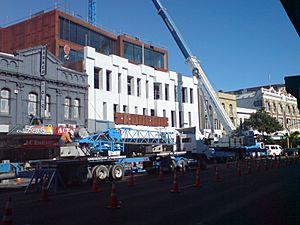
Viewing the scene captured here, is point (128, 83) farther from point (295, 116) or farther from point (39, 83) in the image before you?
point (295, 116)

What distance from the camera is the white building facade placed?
3450 centimetres

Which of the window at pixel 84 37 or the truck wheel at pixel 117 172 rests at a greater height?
the window at pixel 84 37

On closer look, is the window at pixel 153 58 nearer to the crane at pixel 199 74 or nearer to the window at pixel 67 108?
the crane at pixel 199 74

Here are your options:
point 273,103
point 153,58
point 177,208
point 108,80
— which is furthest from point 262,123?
point 177,208

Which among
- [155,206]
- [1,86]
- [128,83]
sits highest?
[128,83]

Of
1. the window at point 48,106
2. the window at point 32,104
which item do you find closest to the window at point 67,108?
the window at point 48,106

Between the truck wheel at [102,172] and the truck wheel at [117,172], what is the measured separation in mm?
473

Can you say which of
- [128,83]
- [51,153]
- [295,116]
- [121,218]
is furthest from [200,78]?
[295,116]

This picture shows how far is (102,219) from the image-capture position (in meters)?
9.04

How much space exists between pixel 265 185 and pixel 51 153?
17912 mm

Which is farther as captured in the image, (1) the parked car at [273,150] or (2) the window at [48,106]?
(1) the parked car at [273,150]

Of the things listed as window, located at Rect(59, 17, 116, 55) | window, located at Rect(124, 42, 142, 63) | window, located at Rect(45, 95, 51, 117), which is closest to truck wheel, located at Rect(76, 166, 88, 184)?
window, located at Rect(45, 95, 51, 117)

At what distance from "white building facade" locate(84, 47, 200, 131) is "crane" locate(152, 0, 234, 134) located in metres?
3.13

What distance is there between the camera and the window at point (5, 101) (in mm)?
26453
